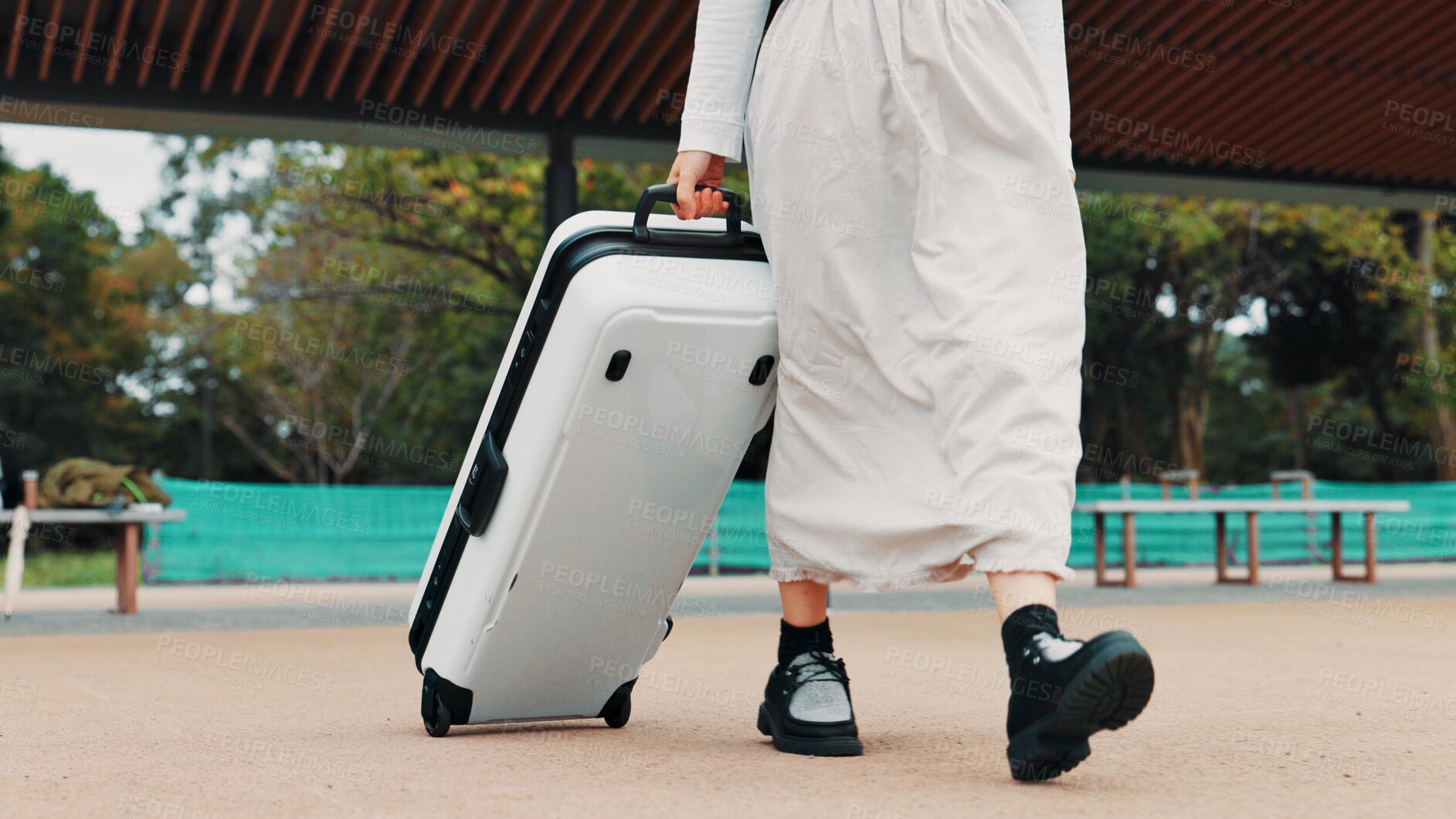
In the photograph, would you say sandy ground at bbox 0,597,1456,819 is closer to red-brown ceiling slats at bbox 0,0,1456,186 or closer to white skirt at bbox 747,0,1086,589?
white skirt at bbox 747,0,1086,589

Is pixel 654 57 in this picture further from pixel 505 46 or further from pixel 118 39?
pixel 118 39

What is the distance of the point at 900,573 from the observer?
6.33ft

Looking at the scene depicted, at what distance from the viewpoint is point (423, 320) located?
23.6 metres

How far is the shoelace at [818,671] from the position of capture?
214 centimetres

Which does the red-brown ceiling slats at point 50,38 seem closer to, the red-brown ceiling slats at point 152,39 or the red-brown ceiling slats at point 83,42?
the red-brown ceiling slats at point 83,42

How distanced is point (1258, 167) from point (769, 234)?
6884 mm

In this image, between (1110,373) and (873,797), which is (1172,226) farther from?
(873,797)

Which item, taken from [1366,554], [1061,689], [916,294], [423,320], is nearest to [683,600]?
[1366,554]

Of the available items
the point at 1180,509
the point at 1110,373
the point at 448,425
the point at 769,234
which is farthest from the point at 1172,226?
the point at 769,234

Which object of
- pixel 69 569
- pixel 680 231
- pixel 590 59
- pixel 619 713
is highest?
pixel 590 59

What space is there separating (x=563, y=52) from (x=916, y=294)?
15.1ft

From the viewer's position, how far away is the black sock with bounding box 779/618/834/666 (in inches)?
86.4

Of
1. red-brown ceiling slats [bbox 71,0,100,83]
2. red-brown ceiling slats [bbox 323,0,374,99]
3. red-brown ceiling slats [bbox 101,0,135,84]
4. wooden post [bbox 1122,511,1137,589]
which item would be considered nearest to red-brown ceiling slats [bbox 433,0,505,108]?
red-brown ceiling slats [bbox 323,0,374,99]

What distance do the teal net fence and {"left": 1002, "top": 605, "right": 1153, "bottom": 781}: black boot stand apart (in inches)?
417
